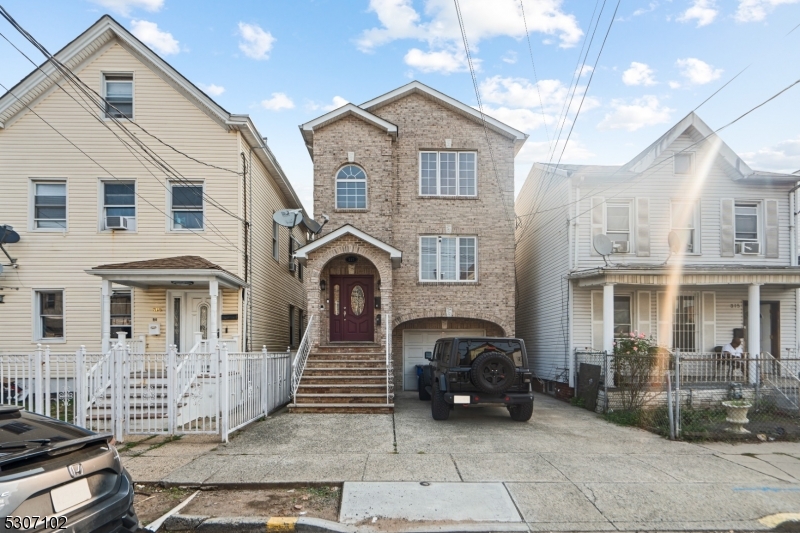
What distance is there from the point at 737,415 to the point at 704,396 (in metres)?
2.40

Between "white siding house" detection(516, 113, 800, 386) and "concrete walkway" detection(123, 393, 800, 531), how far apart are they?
5.47 metres

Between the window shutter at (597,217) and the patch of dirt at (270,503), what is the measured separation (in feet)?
36.6

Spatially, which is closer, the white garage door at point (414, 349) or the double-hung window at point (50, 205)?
the double-hung window at point (50, 205)

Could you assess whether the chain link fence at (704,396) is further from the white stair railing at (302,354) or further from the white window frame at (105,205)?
the white window frame at (105,205)

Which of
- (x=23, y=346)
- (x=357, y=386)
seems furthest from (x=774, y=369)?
(x=23, y=346)

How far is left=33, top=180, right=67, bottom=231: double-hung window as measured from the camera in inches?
527

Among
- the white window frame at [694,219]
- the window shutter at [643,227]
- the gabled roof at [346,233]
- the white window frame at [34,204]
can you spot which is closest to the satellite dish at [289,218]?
the gabled roof at [346,233]

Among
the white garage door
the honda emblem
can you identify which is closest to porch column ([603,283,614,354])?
the white garage door

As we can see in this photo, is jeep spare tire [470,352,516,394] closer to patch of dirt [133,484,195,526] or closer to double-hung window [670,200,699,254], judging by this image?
patch of dirt [133,484,195,526]

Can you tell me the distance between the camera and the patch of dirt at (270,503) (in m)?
5.29

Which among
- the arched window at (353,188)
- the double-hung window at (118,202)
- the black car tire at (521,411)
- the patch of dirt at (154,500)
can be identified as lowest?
the black car tire at (521,411)

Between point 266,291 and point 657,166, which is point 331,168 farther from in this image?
point 657,166

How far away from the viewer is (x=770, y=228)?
1487 centimetres

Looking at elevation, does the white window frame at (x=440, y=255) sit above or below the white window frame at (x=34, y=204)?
below
